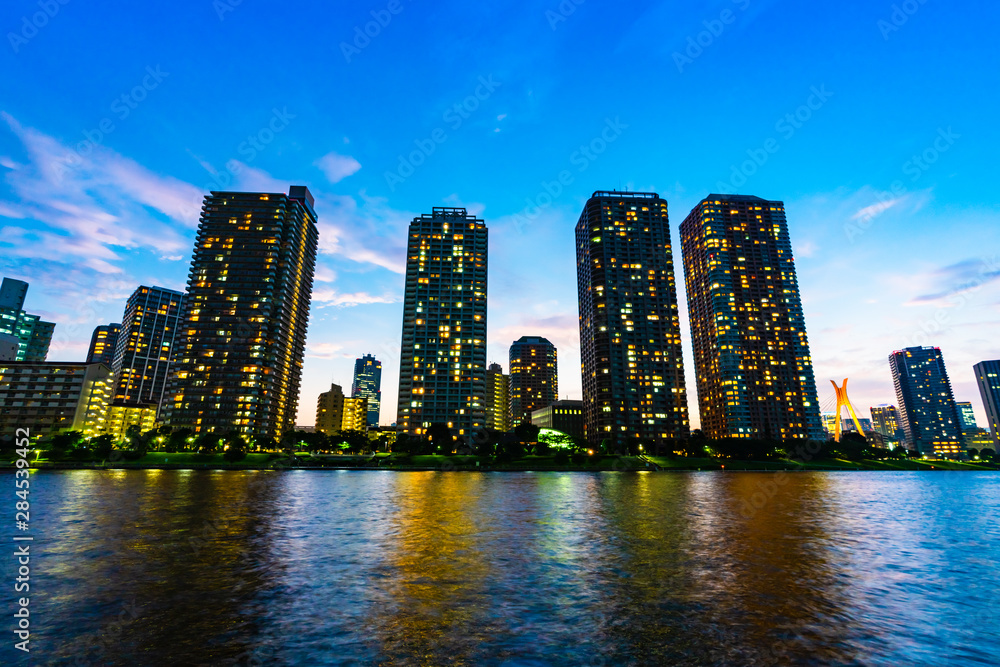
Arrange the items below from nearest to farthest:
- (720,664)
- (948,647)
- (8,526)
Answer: (720,664), (948,647), (8,526)

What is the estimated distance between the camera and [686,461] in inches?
7741

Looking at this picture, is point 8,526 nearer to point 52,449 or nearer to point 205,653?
point 205,653

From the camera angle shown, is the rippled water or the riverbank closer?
the rippled water

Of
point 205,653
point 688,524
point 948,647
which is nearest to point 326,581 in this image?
point 205,653

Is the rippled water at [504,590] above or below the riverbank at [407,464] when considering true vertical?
below

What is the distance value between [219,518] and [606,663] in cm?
4766

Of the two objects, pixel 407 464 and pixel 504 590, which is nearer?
pixel 504 590

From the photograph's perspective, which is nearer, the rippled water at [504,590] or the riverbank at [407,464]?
the rippled water at [504,590]

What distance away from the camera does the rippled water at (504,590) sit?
17734mm

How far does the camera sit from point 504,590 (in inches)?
995

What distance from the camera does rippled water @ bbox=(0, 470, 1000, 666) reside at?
1773 centimetres

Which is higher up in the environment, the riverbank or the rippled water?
the riverbank

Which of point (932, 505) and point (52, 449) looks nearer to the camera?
point (932, 505)

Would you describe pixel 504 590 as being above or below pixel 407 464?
below
